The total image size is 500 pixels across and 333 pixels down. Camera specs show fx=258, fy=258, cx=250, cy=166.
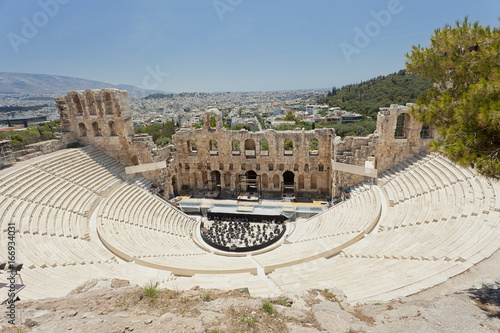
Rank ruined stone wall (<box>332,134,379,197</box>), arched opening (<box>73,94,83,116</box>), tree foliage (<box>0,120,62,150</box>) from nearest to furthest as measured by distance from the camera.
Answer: ruined stone wall (<box>332,134,379,197</box>)
arched opening (<box>73,94,83,116</box>)
tree foliage (<box>0,120,62,150</box>)

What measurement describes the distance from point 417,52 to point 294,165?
17.4 metres

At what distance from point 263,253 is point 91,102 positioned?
21.2m

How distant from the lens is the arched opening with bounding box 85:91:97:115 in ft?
78.9

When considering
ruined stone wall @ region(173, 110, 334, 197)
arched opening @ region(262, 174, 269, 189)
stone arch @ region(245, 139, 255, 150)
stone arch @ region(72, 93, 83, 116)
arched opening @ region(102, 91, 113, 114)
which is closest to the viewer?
arched opening @ region(102, 91, 113, 114)

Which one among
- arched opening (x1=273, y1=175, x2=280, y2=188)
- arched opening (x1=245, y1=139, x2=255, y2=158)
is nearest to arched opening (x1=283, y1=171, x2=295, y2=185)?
arched opening (x1=273, y1=175, x2=280, y2=188)

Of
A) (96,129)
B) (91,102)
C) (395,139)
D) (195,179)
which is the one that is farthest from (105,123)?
(395,139)

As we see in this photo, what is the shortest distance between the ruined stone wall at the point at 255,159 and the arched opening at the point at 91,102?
7749mm

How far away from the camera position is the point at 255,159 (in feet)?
85.3

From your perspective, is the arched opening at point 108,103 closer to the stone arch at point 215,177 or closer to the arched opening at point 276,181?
the stone arch at point 215,177

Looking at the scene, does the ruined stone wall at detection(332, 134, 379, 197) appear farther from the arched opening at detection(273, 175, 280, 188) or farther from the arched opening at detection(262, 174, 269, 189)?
the arched opening at detection(262, 174, 269, 189)

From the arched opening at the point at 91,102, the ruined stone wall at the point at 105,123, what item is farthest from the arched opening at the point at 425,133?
the arched opening at the point at 91,102

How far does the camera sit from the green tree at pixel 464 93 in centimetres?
612

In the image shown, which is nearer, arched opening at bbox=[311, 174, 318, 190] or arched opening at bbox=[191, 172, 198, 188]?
arched opening at bbox=[311, 174, 318, 190]

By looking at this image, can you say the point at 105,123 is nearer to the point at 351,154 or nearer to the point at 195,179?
the point at 195,179
